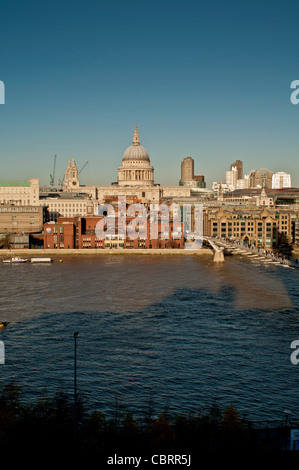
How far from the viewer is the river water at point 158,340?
623 inches

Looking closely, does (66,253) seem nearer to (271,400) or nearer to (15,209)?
(15,209)

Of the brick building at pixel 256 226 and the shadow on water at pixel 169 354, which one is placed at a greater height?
the brick building at pixel 256 226

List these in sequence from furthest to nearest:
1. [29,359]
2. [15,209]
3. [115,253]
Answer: [15,209] < [115,253] < [29,359]

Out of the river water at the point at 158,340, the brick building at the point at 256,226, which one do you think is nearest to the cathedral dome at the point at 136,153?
the brick building at the point at 256,226

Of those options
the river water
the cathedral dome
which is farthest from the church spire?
the river water

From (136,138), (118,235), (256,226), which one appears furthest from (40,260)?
(136,138)

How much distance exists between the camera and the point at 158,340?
20891 mm

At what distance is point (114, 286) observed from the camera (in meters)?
34.0

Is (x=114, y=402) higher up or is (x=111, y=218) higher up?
(x=111, y=218)

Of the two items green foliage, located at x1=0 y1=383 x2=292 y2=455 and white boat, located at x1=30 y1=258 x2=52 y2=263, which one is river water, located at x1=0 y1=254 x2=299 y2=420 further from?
white boat, located at x1=30 y1=258 x2=52 y2=263

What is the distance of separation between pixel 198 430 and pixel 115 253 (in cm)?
4367

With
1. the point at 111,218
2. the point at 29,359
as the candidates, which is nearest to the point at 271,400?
the point at 29,359

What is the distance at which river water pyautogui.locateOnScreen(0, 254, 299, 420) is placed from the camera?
15.8 metres

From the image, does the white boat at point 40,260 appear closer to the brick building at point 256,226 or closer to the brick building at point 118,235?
the brick building at point 118,235
